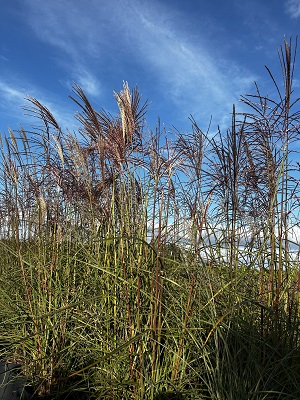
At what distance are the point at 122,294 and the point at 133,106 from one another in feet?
4.45

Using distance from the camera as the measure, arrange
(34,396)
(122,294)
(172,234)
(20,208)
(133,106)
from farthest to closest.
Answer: (20,208), (133,106), (34,396), (172,234), (122,294)

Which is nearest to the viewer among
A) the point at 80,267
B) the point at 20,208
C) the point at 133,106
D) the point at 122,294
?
the point at 122,294

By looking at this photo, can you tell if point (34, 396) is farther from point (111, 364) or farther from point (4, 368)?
point (111, 364)

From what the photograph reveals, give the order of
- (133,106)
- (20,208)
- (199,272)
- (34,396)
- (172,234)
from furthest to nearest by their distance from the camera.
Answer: (20,208), (133,106), (34,396), (172,234), (199,272)

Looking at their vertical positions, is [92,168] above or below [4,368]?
above

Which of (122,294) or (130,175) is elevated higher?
(130,175)

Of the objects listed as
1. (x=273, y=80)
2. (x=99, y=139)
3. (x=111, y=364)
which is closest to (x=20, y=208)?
(x=99, y=139)

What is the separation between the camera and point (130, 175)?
2.67 metres

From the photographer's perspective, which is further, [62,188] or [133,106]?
[62,188]

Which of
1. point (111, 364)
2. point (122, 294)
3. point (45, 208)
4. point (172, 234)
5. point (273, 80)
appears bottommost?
point (111, 364)

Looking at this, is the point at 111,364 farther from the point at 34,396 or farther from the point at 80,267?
the point at 80,267

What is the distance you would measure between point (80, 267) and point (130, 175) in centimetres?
103

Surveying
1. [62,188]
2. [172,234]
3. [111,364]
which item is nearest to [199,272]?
[172,234]

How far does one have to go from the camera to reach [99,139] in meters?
2.89
